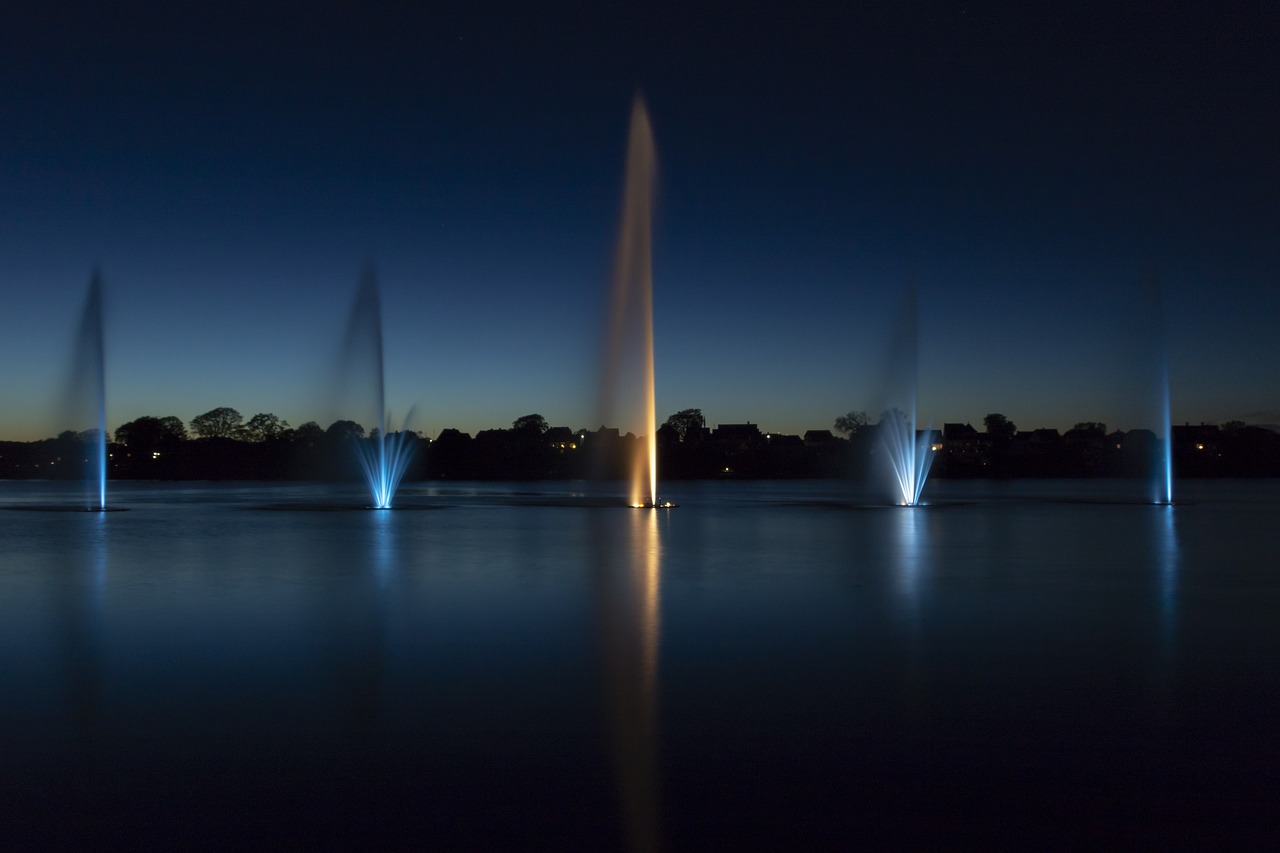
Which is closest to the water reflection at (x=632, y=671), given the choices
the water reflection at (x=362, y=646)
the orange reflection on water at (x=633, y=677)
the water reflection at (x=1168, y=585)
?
the orange reflection on water at (x=633, y=677)

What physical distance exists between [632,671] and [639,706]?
1.32 m

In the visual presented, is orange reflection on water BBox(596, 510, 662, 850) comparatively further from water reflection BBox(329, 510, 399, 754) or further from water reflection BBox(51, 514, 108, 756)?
water reflection BBox(51, 514, 108, 756)

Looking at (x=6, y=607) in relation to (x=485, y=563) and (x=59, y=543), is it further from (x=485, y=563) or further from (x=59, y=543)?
(x=59, y=543)

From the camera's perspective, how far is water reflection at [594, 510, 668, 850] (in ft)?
17.8

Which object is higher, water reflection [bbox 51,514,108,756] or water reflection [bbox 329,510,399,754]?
water reflection [bbox 51,514,108,756]

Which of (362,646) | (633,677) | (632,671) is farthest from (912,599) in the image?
(362,646)

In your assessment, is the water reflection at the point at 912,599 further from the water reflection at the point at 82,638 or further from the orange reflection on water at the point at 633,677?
the water reflection at the point at 82,638

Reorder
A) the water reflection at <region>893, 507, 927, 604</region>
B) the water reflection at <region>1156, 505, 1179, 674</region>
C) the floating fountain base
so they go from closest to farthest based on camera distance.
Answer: the water reflection at <region>1156, 505, 1179, 674</region> → the water reflection at <region>893, 507, 927, 604</region> → the floating fountain base

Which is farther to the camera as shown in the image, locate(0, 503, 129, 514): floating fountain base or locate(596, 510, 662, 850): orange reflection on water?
locate(0, 503, 129, 514): floating fountain base

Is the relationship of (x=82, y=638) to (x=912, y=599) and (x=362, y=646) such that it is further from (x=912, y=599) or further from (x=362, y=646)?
(x=912, y=599)

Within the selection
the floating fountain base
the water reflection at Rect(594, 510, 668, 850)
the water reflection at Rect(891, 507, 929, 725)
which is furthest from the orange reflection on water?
the floating fountain base

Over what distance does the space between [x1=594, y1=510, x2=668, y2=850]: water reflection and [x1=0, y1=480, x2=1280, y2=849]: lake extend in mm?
32

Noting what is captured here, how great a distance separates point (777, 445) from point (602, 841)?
5905 inches

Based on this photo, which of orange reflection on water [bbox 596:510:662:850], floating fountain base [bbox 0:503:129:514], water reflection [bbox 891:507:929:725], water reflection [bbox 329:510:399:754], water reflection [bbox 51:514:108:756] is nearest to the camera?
orange reflection on water [bbox 596:510:662:850]
